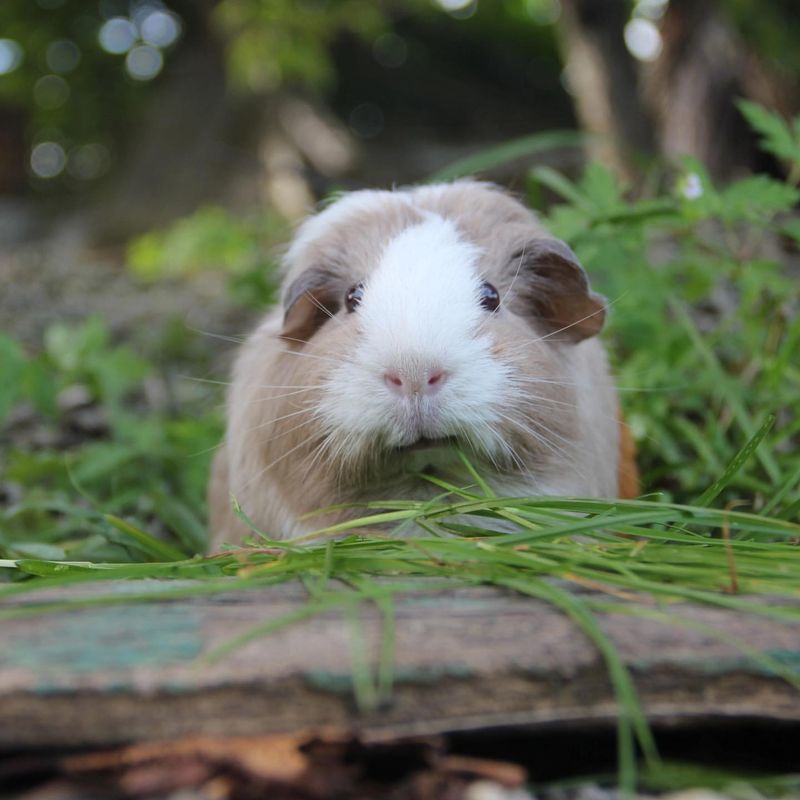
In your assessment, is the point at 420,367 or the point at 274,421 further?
the point at 274,421

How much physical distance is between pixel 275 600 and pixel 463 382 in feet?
2.26

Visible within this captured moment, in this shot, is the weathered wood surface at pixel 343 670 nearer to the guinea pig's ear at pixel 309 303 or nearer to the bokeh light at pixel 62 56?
the guinea pig's ear at pixel 309 303

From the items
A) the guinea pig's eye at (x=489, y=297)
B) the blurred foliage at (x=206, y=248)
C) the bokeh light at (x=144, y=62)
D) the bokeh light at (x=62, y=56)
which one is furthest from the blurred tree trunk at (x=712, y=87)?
the bokeh light at (x=62, y=56)

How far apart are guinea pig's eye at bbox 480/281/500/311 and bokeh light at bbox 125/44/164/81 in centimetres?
1361

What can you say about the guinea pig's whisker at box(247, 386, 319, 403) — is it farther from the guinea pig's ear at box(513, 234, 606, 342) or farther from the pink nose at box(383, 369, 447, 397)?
the guinea pig's ear at box(513, 234, 606, 342)

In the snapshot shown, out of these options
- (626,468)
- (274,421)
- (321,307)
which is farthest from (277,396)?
(626,468)

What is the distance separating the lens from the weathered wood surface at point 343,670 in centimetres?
130

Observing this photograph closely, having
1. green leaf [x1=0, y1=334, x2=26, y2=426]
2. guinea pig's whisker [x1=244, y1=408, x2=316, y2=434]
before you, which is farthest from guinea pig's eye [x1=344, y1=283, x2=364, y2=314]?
green leaf [x1=0, y1=334, x2=26, y2=426]

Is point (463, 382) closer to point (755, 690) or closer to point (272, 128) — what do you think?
point (755, 690)

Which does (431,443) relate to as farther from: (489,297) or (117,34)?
(117,34)

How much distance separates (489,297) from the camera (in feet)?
7.47

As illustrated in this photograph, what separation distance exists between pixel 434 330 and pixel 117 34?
13928mm

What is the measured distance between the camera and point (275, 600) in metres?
1.56

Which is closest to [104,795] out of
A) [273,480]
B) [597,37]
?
[273,480]
